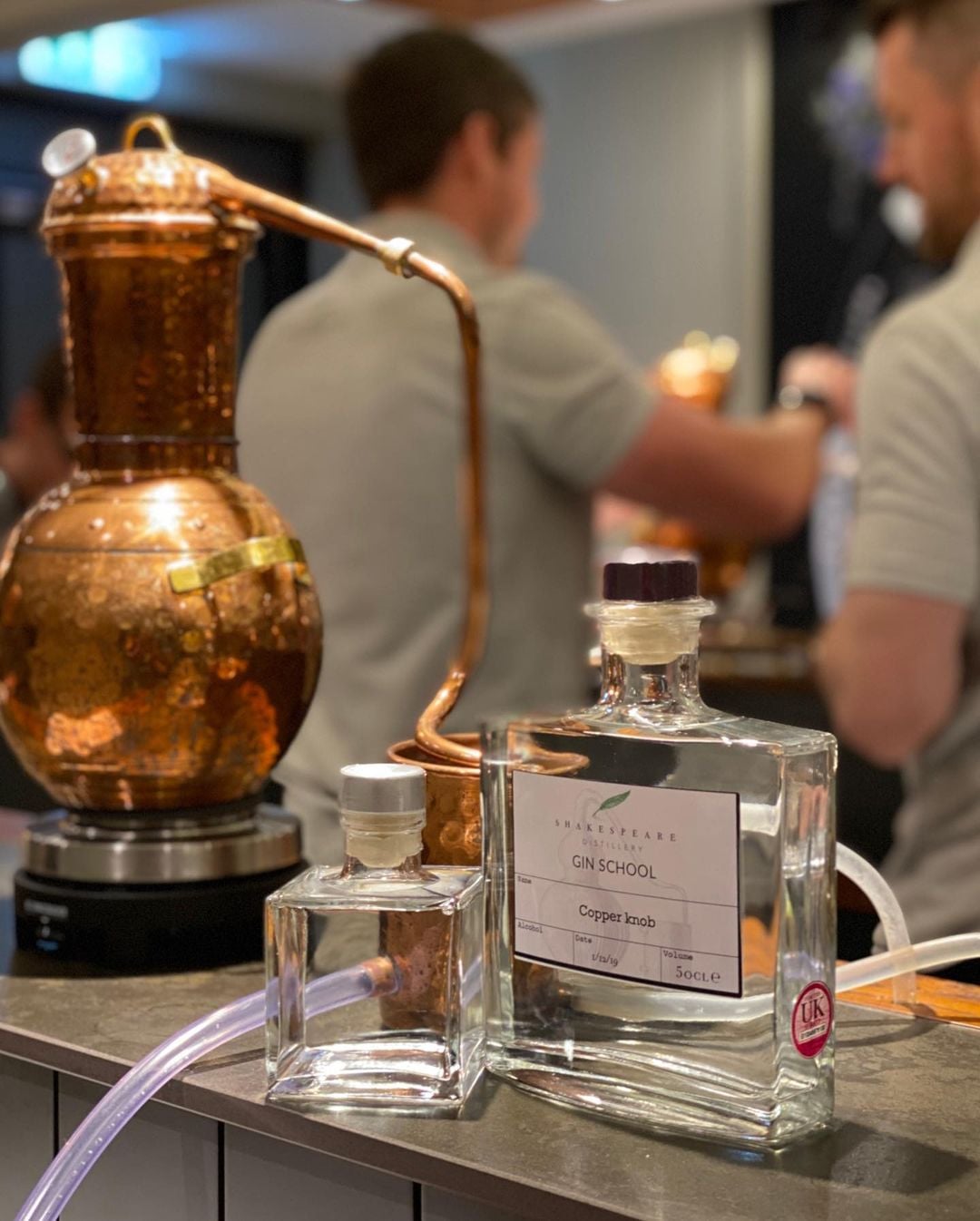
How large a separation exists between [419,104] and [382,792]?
3.94ft

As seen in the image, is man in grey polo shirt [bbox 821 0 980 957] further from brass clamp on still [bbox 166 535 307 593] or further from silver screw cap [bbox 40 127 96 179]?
silver screw cap [bbox 40 127 96 179]

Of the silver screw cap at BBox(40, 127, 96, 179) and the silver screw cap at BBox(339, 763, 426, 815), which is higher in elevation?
the silver screw cap at BBox(40, 127, 96, 179)

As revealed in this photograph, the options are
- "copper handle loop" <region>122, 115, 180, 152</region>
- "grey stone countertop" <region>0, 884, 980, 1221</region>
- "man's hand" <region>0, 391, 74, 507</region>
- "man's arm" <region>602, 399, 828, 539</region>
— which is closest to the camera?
"grey stone countertop" <region>0, 884, 980, 1221</region>

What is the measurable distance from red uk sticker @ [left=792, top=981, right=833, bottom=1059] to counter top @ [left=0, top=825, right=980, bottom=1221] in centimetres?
3

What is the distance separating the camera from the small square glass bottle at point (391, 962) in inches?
20.4

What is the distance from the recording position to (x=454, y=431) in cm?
139

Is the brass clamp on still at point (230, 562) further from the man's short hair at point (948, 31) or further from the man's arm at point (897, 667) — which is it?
the man's short hair at point (948, 31)

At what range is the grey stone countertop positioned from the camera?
45cm

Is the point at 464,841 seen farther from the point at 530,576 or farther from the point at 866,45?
the point at 866,45

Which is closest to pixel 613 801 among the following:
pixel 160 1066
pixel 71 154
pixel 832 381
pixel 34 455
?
pixel 160 1066

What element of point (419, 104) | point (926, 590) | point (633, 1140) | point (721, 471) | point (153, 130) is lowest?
point (633, 1140)

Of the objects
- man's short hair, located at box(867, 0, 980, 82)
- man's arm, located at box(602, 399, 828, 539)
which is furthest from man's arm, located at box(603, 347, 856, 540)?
man's short hair, located at box(867, 0, 980, 82)

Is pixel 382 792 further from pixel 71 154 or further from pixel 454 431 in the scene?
pixel 454 431

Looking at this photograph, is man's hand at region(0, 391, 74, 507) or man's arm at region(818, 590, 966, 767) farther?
man's hand at region(0, 391, 74, 507)
